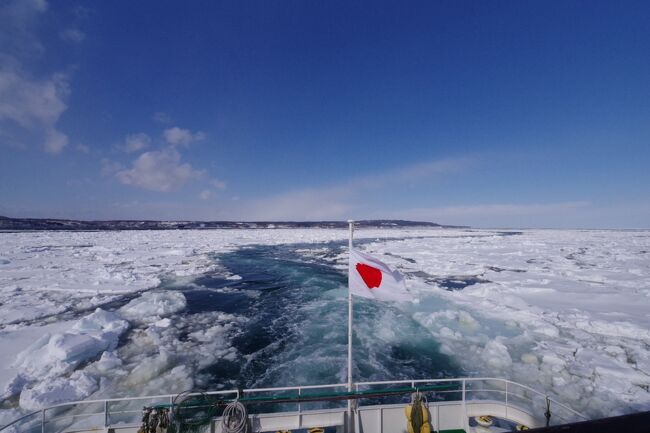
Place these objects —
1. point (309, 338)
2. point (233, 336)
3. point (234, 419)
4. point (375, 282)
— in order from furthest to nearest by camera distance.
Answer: point (309, 338), point (233, 336), point (375, 282), point (234, 419)

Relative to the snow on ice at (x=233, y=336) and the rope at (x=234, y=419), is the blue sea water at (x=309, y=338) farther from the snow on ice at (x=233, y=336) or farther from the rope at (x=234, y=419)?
the rope at (x=234, y=419)

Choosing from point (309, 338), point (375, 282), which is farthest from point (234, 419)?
point (309, 338)

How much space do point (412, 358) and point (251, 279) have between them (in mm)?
11934

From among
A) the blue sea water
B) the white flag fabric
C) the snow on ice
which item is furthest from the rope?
the snow on ice

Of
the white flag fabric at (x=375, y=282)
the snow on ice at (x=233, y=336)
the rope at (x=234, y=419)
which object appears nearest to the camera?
the rope at (x=234, y=419)

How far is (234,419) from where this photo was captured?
12.1ft

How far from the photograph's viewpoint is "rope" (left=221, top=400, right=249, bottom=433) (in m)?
3.61

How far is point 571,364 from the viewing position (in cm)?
726

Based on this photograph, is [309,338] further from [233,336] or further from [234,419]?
[234,419]

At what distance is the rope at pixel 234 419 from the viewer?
3.61 metres

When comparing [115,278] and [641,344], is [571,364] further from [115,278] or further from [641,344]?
[115,278]

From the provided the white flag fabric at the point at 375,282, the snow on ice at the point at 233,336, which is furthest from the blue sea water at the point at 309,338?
the white flag fabric at the point at 375,282

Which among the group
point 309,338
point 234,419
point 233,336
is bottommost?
point 309,338

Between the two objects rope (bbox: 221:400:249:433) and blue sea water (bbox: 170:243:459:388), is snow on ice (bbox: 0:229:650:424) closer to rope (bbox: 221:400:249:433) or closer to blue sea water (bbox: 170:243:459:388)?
blue sea water (bbox: 170:243:459:388)
